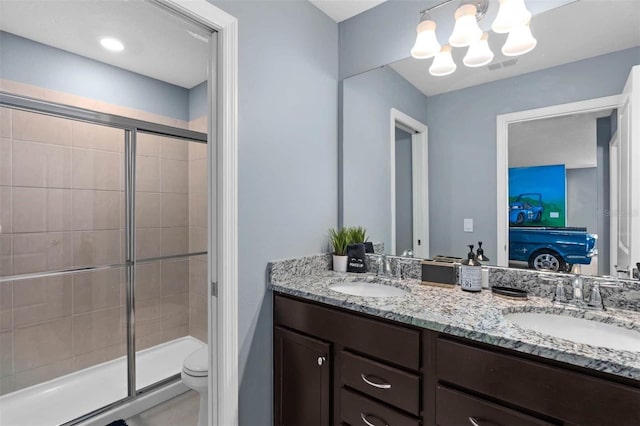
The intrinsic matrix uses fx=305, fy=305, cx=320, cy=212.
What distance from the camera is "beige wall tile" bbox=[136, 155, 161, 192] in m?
2.57

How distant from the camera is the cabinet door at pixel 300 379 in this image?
1.30 m

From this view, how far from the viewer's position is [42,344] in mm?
2135

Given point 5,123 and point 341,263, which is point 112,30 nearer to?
point 5,123

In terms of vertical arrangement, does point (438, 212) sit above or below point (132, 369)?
above

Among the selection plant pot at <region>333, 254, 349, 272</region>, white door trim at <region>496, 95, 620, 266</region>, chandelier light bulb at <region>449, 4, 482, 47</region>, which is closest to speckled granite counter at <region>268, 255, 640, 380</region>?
plant pot at <region>333, 254, 349, 272</region>

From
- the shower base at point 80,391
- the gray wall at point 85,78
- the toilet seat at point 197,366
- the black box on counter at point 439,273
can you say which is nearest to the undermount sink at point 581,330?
the black box on counter at point 439,273

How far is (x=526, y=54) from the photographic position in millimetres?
1349

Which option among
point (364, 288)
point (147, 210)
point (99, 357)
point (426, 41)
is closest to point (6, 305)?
point (99, 357)

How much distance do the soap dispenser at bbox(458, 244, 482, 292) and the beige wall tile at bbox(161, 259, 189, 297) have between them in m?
2.45

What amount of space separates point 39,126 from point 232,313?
2010 millimetres

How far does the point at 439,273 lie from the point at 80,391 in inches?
101

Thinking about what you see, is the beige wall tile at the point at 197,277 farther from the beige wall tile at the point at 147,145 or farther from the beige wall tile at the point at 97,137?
the beige wall tile at the point at 97,137

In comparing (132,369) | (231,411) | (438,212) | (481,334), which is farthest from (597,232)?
(132,369)

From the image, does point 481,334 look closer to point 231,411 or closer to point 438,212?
point 438,212
